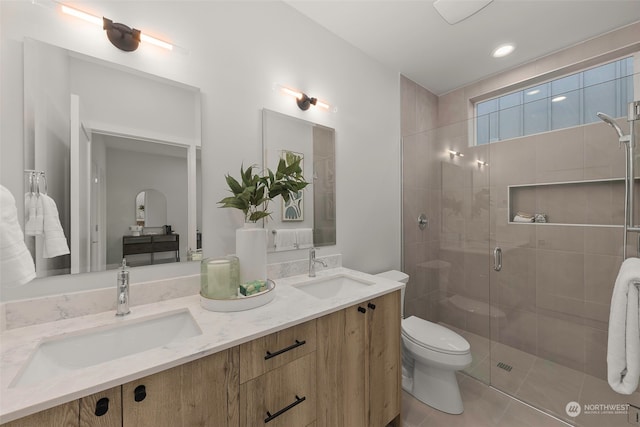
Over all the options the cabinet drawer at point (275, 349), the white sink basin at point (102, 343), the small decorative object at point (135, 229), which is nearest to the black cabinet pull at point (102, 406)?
the white sink basin at point (102, 343)

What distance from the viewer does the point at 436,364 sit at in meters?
1.58

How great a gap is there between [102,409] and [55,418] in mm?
86

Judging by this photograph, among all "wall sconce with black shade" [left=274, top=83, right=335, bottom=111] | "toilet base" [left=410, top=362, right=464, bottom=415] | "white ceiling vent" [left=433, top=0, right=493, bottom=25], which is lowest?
"toilet base" [left=410, top=362, right=464, bottom=415]

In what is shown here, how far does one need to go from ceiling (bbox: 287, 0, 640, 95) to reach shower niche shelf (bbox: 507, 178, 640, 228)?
1.11 meters

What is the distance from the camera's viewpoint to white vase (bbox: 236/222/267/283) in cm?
123

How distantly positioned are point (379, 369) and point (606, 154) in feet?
7.14

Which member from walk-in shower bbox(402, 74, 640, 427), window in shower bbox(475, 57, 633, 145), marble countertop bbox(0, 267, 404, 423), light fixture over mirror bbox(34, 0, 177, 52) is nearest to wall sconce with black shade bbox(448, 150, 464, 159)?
walk-in shower bbox(402, 74, 640, 427)

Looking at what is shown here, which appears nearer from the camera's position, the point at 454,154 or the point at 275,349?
the point at 275,349

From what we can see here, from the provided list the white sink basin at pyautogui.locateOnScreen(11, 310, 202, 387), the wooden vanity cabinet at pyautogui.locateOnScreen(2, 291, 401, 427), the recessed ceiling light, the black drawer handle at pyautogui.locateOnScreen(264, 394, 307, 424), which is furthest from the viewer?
the recessed ceiling light

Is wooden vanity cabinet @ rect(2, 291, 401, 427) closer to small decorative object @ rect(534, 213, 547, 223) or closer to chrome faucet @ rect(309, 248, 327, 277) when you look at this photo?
chrome faucet @ rect(309, 248, 327, 277)

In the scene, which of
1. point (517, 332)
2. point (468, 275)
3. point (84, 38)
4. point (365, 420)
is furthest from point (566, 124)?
point (84, 38)

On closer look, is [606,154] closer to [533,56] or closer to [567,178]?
[567,178]

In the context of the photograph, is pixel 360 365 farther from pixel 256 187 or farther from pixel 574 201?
pixel 574 201

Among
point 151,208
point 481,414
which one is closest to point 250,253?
point 151,208
